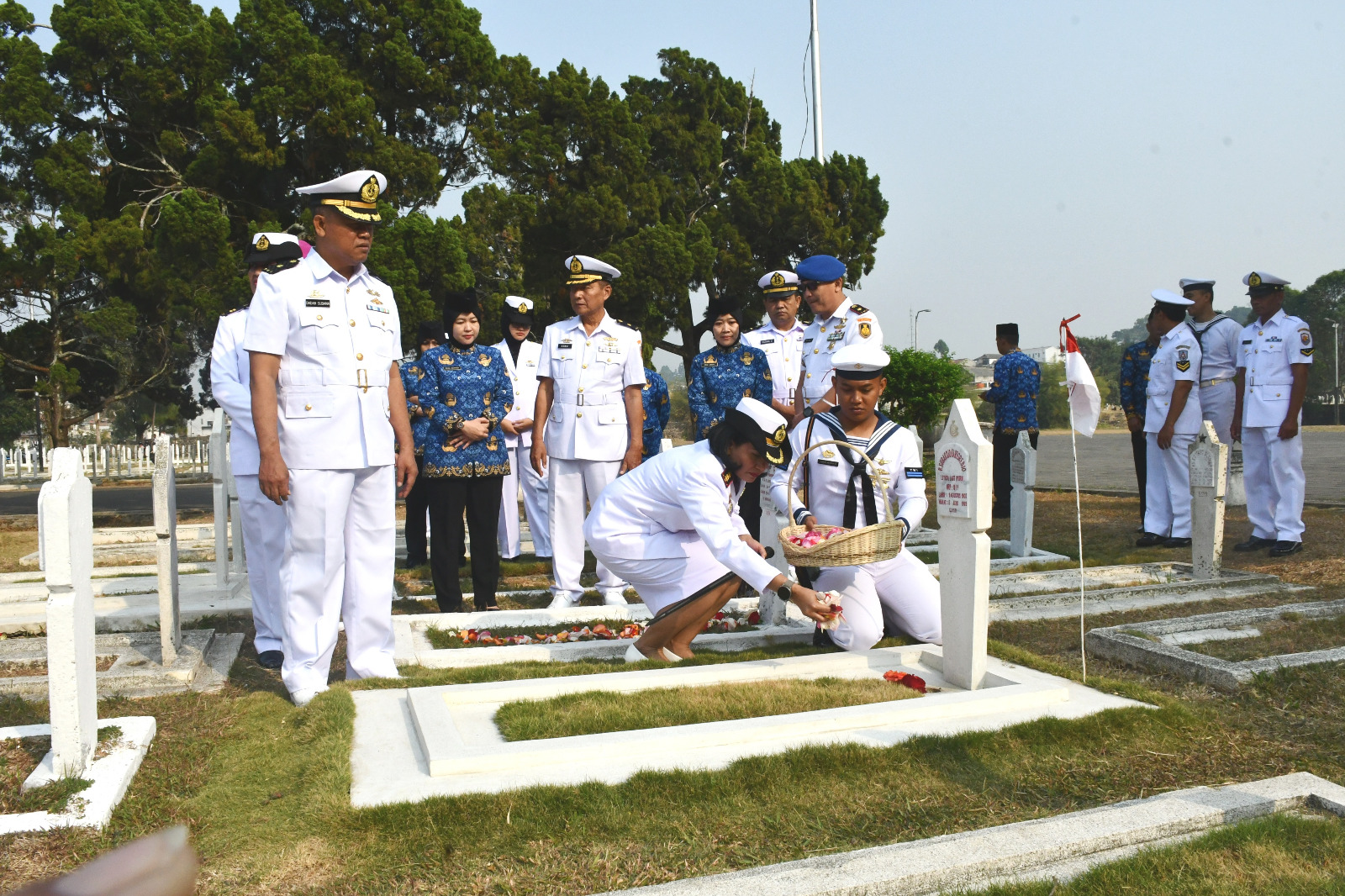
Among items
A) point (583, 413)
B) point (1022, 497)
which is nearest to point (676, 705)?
point (583, 413)

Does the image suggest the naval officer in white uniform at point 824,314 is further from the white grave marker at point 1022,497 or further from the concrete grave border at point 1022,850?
the concrete grave border at point 1022,850

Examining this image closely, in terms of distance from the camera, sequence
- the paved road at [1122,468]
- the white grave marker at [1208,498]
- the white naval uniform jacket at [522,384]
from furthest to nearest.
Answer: the paved road at [1122,468], the white naval uniform jacket at [522,384], the white grave marker at [1208,498]

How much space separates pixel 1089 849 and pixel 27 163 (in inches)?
797

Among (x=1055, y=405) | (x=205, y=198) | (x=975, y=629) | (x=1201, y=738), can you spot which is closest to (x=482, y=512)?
(x=975, y=629)

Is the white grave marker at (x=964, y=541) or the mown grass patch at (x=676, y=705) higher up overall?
the white grave marker at (x=964, y=541)

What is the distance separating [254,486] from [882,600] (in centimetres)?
364

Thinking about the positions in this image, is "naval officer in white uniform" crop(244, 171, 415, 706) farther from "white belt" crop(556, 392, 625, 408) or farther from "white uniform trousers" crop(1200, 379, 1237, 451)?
"white uniform trousers" crop(1200, 379, 1237, 451)

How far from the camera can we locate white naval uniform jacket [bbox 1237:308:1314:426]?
8.93 meters

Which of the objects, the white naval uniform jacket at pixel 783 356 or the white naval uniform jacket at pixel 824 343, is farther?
the white naval uniform jacket at pixel 783 356

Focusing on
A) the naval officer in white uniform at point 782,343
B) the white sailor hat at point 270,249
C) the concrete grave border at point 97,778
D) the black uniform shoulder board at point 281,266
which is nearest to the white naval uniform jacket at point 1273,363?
the naval officer in white uniform at point 782,343

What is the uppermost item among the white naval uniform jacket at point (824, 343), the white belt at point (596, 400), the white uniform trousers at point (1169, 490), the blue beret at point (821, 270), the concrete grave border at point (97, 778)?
the blue beret at point (821, 270)

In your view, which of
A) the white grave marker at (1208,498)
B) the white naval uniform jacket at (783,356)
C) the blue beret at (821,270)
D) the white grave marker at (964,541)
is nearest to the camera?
the white grave marker at (964,541)

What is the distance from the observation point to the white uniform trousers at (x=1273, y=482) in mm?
8883

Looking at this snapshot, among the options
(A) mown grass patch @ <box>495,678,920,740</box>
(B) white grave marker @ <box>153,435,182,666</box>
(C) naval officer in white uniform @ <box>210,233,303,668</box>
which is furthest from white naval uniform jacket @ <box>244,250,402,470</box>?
(A) mown grass patch @ <box>495,678,920,740</box>
